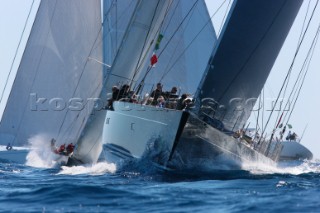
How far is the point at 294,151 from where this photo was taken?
2138 inches

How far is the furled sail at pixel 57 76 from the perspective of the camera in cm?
2411

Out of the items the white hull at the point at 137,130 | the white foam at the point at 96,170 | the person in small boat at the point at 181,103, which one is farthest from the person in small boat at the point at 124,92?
the person in small boat at the point at 181,103

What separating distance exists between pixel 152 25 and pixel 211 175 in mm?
5625

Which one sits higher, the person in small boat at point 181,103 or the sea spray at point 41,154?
the person in small boat at point 181,103

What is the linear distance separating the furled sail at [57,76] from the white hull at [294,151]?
2967 cm

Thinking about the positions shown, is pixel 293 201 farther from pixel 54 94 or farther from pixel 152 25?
pixel 54 94

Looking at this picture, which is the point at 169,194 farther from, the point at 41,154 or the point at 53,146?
the point at 41,154

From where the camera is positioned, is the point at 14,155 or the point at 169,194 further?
the point at 14,155

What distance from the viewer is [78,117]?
26.8m

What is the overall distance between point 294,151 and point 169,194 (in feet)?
148

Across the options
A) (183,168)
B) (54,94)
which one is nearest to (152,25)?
(183,168)

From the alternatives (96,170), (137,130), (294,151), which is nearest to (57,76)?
(96,170)

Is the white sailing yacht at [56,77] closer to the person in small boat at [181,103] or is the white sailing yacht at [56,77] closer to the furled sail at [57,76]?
the furled sail at [57,76]

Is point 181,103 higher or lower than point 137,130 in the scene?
higher
